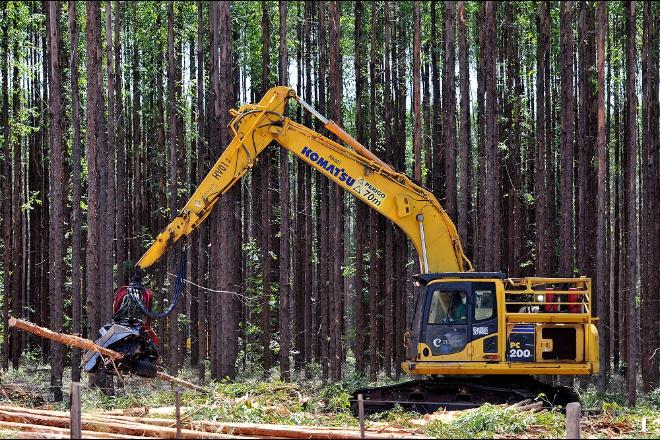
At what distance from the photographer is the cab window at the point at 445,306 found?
57.6 feet

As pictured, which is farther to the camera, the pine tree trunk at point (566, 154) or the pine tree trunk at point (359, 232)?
the pine tree trunk at point (359, 232)

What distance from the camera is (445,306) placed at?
17.6m

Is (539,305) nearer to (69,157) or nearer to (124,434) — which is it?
(124,434)

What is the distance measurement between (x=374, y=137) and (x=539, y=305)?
1097 centimetres

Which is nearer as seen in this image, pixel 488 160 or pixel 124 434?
pixel 124 434

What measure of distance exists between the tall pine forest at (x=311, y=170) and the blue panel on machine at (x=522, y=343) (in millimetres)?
5778

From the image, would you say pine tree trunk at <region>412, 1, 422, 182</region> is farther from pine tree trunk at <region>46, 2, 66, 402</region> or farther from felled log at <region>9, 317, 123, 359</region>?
felled log at <region>9, 317, 123, 359</region>

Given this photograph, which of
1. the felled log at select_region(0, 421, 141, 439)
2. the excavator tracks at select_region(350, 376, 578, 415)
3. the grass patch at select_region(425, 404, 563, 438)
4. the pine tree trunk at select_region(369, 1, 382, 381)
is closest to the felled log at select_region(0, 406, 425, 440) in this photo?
the felled log at select_region(0, 421, 141, 439)

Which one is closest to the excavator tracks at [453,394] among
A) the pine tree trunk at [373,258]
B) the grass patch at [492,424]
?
the grass patch at [492,424]

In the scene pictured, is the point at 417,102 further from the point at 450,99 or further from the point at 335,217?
the point at 335,217

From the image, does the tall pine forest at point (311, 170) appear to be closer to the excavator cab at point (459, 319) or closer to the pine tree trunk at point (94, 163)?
the pine tree trunk at point (94, 163)

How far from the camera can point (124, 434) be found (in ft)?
44.8

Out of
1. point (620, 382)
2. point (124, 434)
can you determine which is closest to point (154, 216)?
point (620, 382)

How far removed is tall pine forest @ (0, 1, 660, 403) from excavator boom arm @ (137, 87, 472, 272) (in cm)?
361
